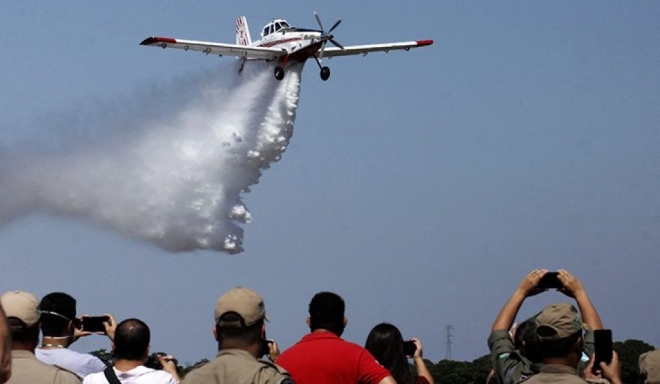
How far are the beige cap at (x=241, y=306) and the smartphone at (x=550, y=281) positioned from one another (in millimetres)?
1861

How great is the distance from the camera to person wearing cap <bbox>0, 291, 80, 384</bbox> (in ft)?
26.0

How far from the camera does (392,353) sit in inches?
380

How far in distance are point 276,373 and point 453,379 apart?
8295cm

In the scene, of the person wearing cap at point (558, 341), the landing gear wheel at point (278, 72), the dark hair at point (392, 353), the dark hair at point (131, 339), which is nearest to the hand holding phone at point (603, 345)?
the person wearing cap at point (558, 341)

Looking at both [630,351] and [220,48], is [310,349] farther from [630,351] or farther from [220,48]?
[630,351]

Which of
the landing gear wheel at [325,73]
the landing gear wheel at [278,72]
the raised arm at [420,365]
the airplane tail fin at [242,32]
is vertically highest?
the airplane tail fin at [242,32]

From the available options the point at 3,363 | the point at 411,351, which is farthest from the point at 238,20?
the point at 3,363

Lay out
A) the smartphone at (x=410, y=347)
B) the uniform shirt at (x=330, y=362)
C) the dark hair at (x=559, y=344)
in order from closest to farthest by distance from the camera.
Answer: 1. the dark hair at (x=559, y=344)
2. the uniform shirt at (x=330, y=362)
3. the smartphone at (x=410, y=347)

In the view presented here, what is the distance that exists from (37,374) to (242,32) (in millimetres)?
58309

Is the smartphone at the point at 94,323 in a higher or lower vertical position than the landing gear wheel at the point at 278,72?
lower

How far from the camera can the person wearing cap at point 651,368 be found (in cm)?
746

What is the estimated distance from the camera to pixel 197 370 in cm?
758

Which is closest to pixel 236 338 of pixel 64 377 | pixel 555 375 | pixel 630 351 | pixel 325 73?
pixel 64 377

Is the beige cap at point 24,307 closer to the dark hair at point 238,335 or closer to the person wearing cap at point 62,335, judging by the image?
the person wearing cap at point 62,335
